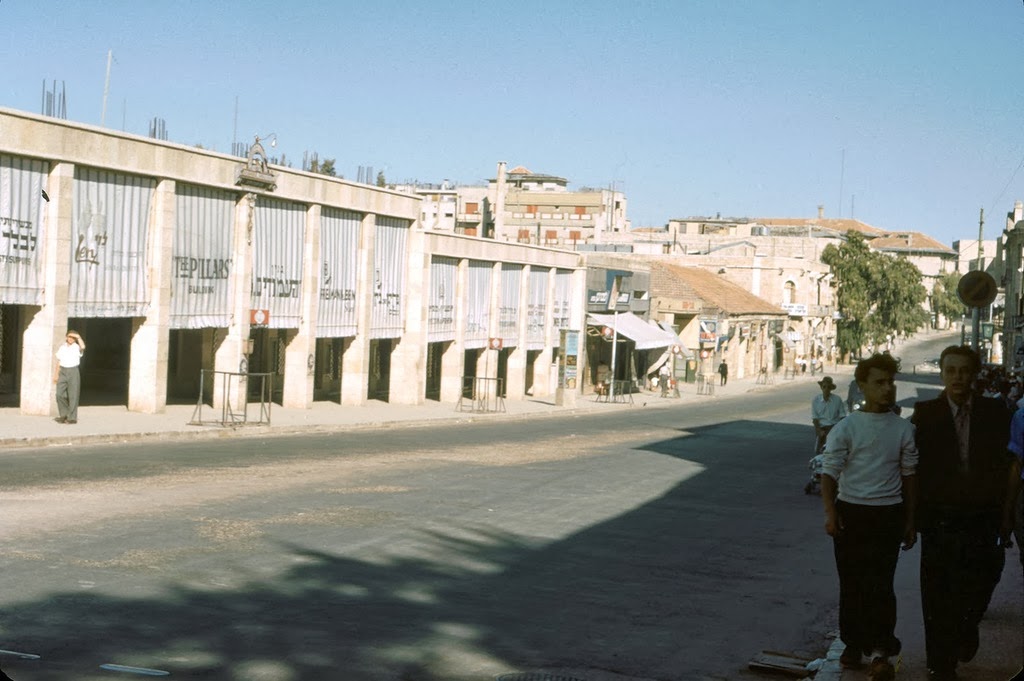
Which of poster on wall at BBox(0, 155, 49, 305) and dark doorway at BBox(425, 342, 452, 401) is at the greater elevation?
poster on wall at BBox(0, 155, 49, 305)

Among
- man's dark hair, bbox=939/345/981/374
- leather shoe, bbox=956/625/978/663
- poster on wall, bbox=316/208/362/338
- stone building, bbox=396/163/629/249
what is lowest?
leather shoe, bbox=956/625/978/663

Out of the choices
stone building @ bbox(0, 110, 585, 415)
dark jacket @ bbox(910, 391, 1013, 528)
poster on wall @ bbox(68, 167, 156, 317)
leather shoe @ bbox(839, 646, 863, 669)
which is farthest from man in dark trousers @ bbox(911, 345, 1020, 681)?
poster on wall @ bbox(68, 167, 156, 317)

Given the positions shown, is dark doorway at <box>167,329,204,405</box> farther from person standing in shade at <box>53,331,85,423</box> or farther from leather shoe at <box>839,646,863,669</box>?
leather shoe at <box>839,646,863,669</box>

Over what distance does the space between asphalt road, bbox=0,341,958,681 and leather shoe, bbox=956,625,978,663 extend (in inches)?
48.5

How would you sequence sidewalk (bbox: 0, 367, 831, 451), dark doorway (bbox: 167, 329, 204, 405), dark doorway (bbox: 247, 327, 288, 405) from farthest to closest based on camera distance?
dark doorway (bbox: 247, 327, 288, 405) < dark doorway (bbox: 167, 329, 204, 405) < sidewalk (bbox: 0, 367, 831, 451)

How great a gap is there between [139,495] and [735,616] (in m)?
7.62

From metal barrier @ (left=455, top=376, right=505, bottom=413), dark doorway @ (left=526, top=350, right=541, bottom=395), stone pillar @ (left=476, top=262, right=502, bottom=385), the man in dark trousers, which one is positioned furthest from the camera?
dark doorway @ (left=526, top=350, right=541, bottom=395)

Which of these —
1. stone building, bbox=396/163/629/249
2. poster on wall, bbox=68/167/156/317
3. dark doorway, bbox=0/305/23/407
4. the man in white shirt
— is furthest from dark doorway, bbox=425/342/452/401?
stone building, bbox=396/163/629/249

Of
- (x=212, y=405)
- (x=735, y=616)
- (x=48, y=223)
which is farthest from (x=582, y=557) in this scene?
(x=212, y=405)

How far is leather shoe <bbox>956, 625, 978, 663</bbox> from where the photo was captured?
7578mm

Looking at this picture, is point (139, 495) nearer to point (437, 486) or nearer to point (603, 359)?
point (437, 486)

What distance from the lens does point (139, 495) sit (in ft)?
48.8

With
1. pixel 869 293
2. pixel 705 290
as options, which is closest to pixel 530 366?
pixel 705 290

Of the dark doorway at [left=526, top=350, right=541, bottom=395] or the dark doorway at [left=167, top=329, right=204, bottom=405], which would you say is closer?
the dark doorway at [left=167, top=329, right=204, bottom=405]
